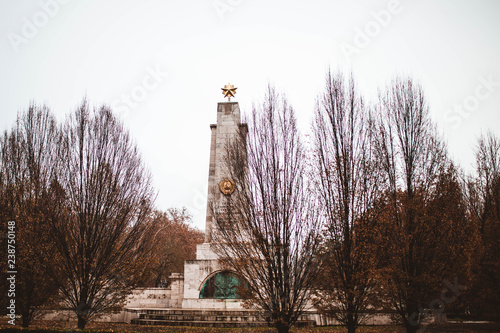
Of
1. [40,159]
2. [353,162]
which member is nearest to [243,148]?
[353,162]

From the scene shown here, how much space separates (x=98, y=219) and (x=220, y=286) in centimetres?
838

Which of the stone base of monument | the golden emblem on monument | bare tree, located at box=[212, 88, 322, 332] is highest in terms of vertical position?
the golden emblem on monument

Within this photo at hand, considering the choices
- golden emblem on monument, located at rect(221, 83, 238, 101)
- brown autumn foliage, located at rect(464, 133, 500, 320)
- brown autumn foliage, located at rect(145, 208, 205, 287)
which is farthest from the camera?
brown autumn foliage, located at rect(145, 208, 205, 287)

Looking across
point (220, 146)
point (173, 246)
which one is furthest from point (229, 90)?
point (173, 246)

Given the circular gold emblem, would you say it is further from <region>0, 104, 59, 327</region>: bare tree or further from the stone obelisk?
<region>0, 104, 59, 327</region>: bare tree

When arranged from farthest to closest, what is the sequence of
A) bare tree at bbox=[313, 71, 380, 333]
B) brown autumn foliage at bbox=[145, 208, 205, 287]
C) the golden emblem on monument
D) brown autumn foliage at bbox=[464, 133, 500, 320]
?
brown autumn foliage at bbox=[145, 208, 205, 287]
the golden emblem on monument
brown autumn foliage at bbox=[464, 133, 500, 320]
bare tree at bbox=[313, 71, 380, 333]

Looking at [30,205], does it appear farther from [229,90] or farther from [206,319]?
[229,90]

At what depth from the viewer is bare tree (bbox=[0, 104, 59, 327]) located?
38.3 ft

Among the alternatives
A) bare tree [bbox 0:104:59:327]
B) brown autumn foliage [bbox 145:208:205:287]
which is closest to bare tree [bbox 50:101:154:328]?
bare tree [bbox 0:104:59:327]

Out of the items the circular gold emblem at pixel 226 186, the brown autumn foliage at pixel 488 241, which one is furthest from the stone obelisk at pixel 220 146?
the brown autumn foliage at pixel 488 241

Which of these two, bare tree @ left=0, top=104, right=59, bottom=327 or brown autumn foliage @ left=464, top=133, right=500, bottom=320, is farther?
brown autumn foliage @ left=464, top=133, right=500, bottom=320

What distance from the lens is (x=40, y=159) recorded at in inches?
578

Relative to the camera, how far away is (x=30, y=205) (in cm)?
1388

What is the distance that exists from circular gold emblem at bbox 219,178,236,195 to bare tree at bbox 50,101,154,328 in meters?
6.78
